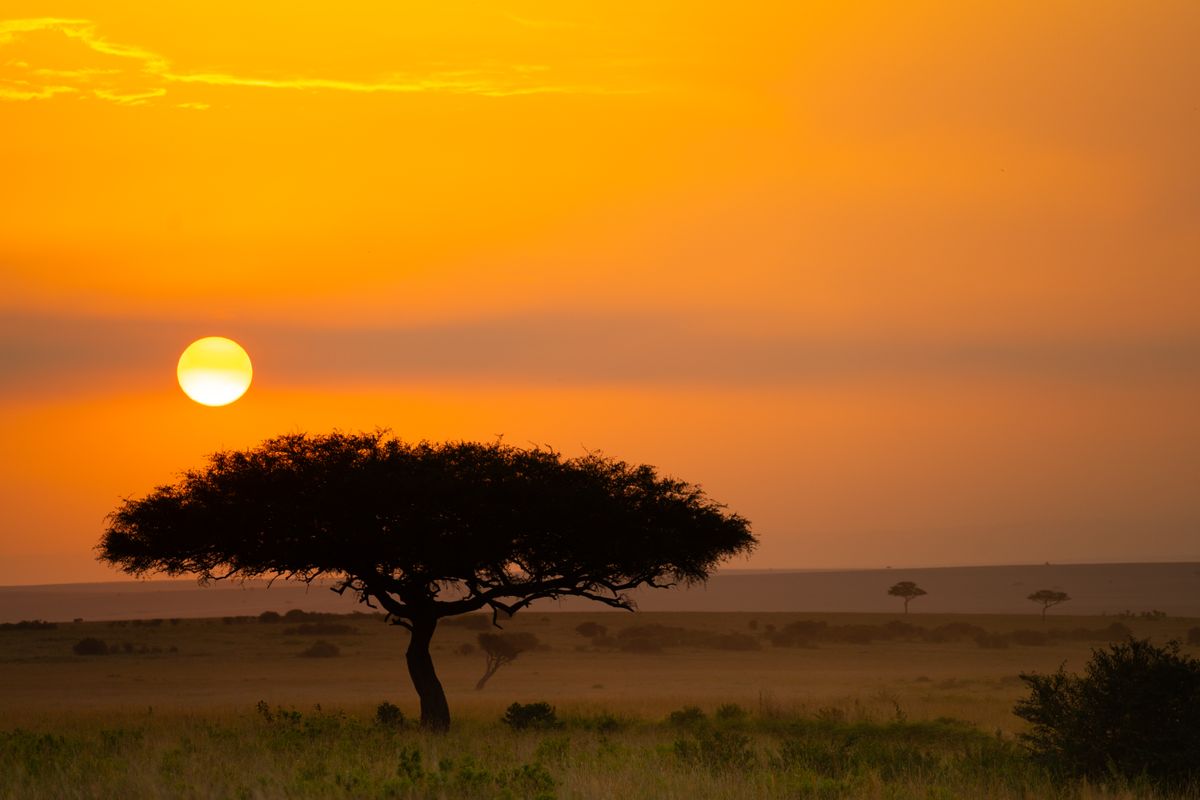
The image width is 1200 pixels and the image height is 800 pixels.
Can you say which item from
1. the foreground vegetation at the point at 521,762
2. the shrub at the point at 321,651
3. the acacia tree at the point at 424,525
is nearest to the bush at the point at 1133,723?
the foreground vegetation at the point at 521,762

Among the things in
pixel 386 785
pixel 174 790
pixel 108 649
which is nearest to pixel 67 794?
pixel 174 790

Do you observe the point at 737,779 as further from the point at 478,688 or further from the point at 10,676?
the point at 10,676

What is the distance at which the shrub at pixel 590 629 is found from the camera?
10612cm

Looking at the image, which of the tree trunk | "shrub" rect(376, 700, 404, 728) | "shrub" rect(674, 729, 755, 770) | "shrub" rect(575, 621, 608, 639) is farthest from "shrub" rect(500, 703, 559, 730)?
"shrub" rect(575, 621, 608, 639)

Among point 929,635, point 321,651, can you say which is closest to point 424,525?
point 321,651

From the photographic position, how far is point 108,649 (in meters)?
88.1

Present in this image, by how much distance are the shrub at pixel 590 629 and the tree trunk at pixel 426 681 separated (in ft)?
235

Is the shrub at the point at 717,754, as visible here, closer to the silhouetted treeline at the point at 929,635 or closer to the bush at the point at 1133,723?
the bush at the point at 1133,723

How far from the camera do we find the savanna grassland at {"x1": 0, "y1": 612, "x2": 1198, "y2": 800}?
17.8 meters

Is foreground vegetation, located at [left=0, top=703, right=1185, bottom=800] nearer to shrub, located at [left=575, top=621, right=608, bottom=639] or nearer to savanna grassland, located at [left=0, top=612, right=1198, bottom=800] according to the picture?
savanna grassland, located at [left=0, top=612, right=1198, bottom=800]

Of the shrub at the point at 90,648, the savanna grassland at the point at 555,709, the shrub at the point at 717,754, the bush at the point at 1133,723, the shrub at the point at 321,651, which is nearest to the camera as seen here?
the savanna grassland at the point at 555,709

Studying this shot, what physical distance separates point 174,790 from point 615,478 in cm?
1920

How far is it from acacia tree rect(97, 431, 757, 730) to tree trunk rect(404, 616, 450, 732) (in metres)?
0.04

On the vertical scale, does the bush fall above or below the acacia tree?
below
